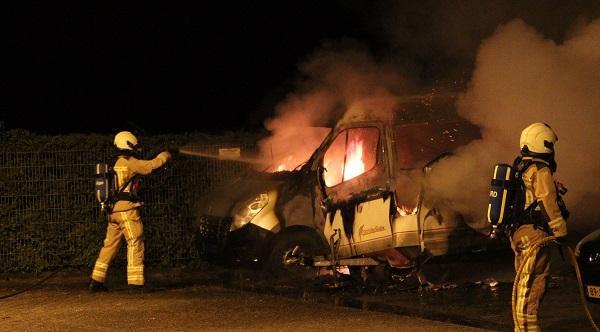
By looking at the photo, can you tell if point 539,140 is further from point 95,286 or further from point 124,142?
point 95,286

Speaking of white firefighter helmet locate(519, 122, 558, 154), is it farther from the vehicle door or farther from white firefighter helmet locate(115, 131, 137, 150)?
white firefighter helmet locate(115, 131, 137, 150)

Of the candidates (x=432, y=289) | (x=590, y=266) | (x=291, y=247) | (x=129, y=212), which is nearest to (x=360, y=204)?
(x=291, y=247)

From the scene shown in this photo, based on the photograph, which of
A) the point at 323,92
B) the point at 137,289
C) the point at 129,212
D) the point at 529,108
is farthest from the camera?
the point at 323,92

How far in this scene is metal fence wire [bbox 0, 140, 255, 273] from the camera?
537 inches

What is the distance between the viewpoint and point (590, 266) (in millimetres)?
7824

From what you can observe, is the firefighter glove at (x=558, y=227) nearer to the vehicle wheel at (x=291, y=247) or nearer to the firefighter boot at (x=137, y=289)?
the vehicle wheel at (x=291, y=247)

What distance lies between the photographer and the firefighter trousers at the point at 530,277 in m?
7.27

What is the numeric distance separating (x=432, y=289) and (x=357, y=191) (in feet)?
4.68

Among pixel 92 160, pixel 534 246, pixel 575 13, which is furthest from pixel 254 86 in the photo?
pixel 534 246

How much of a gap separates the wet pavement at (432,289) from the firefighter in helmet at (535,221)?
1197mm

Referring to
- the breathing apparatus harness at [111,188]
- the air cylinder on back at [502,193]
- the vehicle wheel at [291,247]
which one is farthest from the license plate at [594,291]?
the breathing apparatus harness at [111,188]

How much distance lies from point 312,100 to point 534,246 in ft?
18.1

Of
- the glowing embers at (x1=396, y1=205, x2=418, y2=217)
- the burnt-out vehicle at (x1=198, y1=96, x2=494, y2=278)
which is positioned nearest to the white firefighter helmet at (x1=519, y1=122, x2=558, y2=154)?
the burnt-out vehicle at (x1=198, y1=96, x2=494, y2=278)

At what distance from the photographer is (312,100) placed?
12352 millimetres
